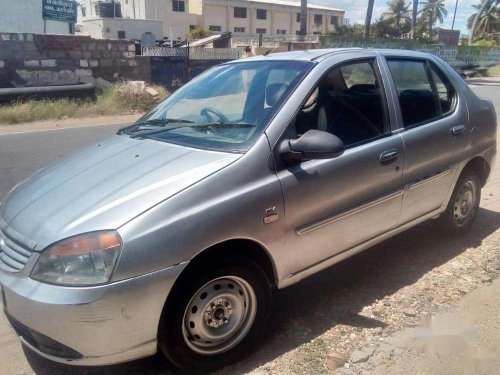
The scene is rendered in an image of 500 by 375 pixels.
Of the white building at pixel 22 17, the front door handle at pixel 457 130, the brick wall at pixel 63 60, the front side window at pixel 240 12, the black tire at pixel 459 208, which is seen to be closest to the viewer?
the front door handle at pixel 457 130

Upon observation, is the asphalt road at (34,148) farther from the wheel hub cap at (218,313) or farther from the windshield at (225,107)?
the wheel hub cap at (218,313)

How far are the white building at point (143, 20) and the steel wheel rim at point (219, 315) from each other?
59.6m

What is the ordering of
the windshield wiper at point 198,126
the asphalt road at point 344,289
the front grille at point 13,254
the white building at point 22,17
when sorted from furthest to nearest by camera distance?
the white building at point 22,17, the windshield wiper at point 198,126, the asphalt road at point 344,289, the front grille at point 13,254

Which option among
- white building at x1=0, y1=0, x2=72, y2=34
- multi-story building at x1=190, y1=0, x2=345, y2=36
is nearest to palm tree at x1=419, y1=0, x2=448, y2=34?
multi-story building at x1=190, y1=0, x2=345, y2=36

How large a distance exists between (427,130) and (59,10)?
16855 mm

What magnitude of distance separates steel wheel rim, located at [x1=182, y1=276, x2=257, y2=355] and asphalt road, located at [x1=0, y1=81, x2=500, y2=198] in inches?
168

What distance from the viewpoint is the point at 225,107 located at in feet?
11.3

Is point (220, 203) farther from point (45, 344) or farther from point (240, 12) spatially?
point (240, 12)

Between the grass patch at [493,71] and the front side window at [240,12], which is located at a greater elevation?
the front side window at [240,12]

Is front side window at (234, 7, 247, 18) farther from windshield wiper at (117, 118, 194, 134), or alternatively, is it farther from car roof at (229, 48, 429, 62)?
windshield wiper at (117, 118, 194, 134)

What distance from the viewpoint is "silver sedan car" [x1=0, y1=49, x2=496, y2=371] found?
7.69ft

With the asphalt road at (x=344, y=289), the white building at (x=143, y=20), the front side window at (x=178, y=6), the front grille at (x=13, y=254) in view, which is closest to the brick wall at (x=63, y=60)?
the asphalt road at (x=344, y=289)

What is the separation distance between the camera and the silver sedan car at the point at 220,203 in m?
2.34

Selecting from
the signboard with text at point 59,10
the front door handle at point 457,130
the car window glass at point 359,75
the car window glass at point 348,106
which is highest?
the signboard with text at point 59,10
